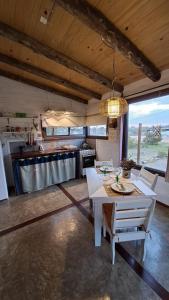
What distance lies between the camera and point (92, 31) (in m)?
1.85

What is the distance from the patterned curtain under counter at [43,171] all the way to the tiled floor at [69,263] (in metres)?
0.89

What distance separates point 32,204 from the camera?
284cm

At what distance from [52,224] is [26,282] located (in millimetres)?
856

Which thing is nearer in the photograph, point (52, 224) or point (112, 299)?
point (112, 299)

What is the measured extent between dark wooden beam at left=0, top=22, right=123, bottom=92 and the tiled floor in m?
2.62

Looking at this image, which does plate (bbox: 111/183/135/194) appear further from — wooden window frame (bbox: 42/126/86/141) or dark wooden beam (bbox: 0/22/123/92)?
wooden window frame (bbox: 42/126/86/141)

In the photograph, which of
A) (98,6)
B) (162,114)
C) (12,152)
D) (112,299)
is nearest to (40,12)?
(98,6)

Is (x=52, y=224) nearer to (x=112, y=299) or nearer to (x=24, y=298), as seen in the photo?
(x=24, y=298)

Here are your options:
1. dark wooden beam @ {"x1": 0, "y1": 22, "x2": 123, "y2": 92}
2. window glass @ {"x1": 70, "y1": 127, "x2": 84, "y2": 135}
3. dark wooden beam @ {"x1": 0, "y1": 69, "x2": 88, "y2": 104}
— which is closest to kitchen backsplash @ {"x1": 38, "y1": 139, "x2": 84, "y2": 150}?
window glass @ {"x1": 70, "y1": 127, "x2": 84, "y2": 135}

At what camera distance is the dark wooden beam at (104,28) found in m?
1.49

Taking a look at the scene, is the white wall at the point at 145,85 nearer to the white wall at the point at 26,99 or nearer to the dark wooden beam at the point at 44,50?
the dark wooden beam at the point at 44,50

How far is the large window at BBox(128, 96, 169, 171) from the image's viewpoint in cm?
260

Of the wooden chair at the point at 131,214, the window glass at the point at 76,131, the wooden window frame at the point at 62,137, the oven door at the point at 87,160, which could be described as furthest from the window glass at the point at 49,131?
the wooden chair at the point at 131,214

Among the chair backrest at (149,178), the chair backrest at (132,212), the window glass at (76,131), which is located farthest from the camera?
the window glass at (76,131)
